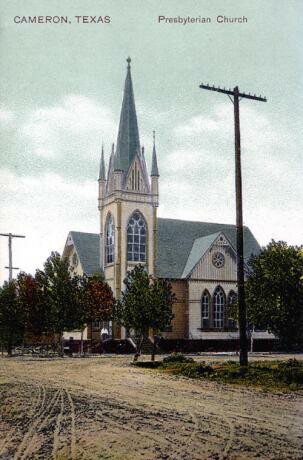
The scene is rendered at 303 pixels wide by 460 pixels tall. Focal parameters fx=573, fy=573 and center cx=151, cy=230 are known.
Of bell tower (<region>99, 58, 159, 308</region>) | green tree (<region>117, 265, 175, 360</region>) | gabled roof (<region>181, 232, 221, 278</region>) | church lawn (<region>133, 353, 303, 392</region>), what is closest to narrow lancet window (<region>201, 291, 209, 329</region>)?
gabled roof (<region>181, 232, 221, 278</region>)

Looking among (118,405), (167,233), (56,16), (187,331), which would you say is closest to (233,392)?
(118,405)

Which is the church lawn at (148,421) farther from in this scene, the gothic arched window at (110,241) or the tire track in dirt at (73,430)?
the gothic arched window at (110,241)

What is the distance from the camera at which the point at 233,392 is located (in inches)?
Result: 516

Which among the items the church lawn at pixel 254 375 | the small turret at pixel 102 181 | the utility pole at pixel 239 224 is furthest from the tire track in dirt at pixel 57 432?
the small turret at pixel 102 181

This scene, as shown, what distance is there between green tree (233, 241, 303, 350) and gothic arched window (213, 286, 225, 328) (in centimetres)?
664

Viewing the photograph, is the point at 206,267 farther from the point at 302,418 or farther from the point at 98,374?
the point at 302,418

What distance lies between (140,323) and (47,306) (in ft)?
23.9

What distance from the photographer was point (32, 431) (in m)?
8.76

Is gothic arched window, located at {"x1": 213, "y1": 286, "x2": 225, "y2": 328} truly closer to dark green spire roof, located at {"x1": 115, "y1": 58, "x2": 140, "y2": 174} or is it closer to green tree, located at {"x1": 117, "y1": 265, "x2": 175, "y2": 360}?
dark green spire roof, located at {"x1": 115, "y1": 58, "x2": 140, "y2": 174}

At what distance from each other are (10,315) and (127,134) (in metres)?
15.2

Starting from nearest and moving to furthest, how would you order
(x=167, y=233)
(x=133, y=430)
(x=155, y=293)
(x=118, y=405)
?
(x=133, y=430), (x=118, y=405), (x=155, y=293), (x=167, y=233)

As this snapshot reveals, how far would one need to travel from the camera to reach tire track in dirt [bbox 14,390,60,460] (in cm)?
749

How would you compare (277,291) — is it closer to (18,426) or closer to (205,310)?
(205,310)

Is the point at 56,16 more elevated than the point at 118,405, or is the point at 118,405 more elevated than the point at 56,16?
the point at 56,16
